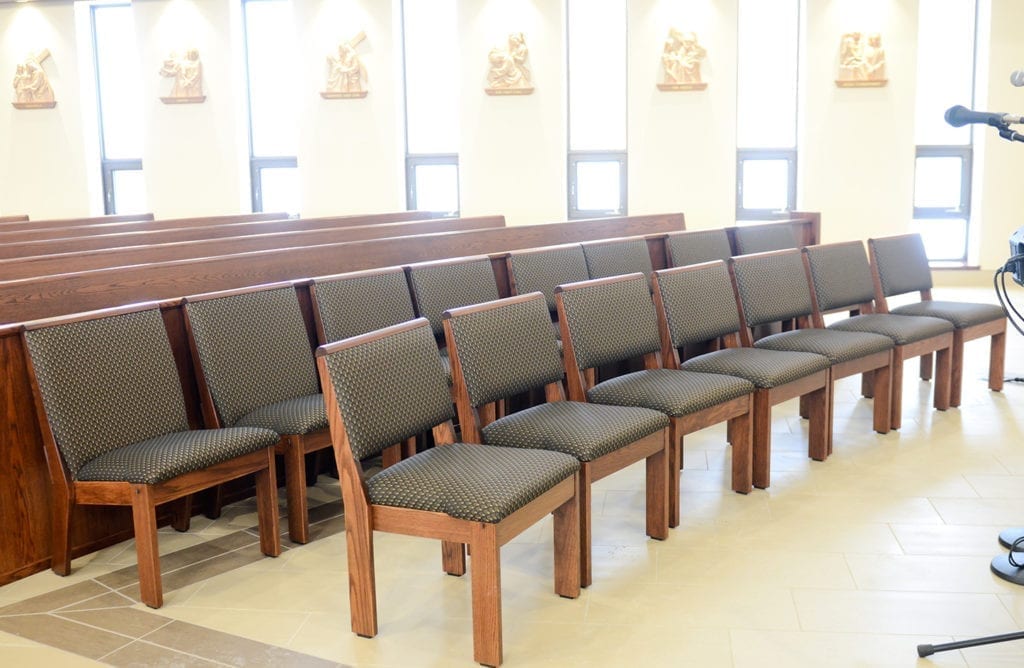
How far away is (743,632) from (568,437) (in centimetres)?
64

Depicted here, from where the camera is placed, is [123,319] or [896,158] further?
[896,158]

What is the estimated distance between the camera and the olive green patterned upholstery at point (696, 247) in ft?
14.8

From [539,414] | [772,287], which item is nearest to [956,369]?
[772,287]

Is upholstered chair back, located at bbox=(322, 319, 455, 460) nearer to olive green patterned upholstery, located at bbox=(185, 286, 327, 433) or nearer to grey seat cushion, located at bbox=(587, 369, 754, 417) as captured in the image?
olive green patterned upholstery, located at bbox=(185, 286, 327, 433)

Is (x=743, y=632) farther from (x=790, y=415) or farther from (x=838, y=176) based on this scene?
(x=838, y=176)

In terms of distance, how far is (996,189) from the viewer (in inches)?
324

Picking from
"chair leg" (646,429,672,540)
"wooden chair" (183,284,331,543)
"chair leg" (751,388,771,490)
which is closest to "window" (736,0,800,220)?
"chair leg" (751,388,771,490)

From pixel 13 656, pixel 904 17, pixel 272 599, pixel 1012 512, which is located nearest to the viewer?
pixel 13 656

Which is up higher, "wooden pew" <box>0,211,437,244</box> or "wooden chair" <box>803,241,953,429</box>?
"wooden pew" <box>0,211,437,244</box>

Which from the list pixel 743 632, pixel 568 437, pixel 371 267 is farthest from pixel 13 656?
pixel 371 267

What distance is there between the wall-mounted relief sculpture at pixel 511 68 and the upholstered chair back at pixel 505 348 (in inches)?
249

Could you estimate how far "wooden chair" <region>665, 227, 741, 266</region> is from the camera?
14.8 ft

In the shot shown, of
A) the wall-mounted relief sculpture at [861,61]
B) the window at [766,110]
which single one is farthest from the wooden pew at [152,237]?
the wall-mounted relief sculpture at [861,61]

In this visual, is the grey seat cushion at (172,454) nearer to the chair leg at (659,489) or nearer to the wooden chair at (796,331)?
the chair leg at (659,489)
